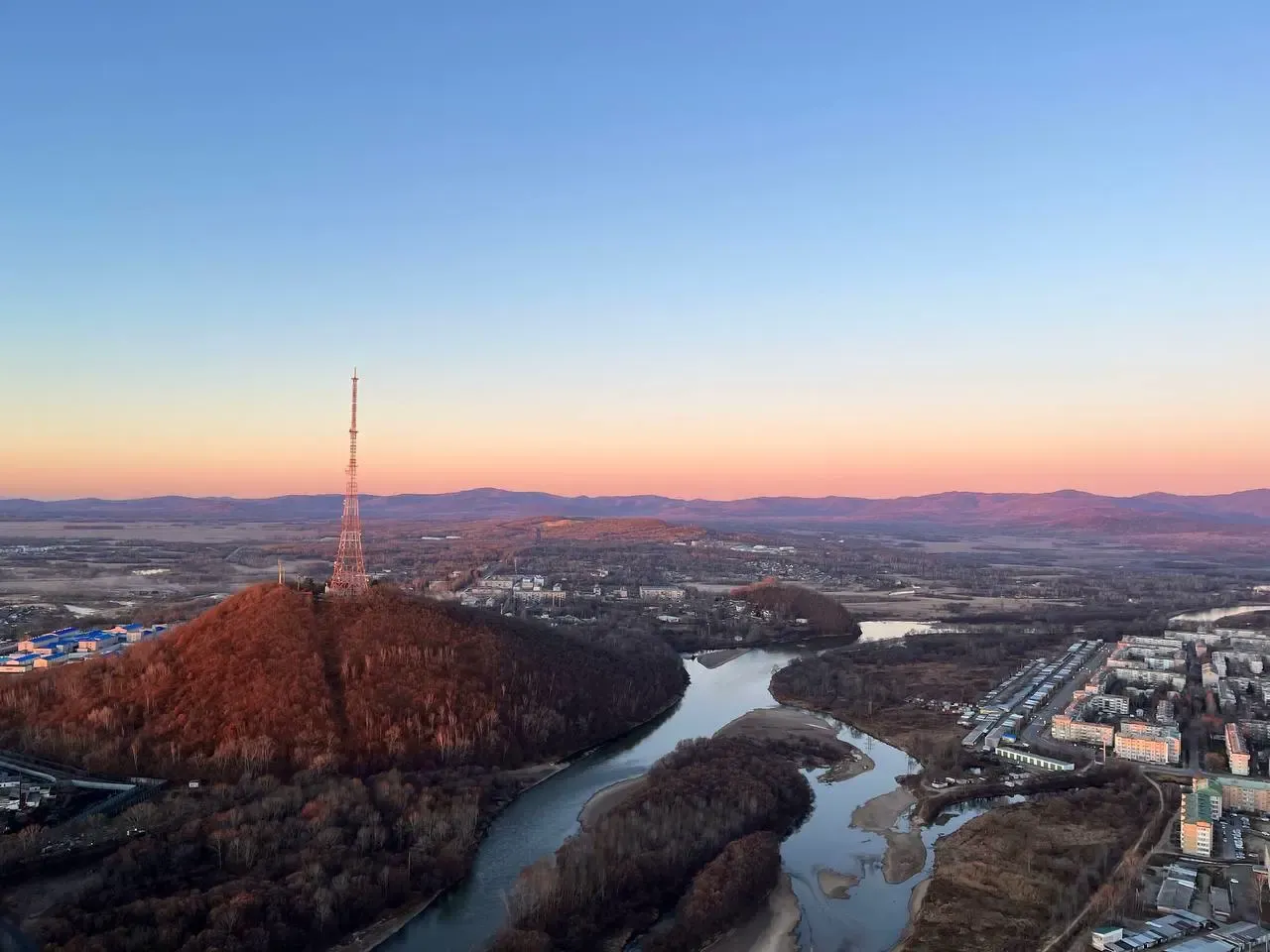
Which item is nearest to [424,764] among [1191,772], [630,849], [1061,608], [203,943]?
[630,849]

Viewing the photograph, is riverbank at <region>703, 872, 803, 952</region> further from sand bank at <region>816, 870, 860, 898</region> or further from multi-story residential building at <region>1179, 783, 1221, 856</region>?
multi-story residential building at <region>1179, 783, 1221, 856</region>

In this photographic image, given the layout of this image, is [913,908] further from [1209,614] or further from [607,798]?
[1209,614]

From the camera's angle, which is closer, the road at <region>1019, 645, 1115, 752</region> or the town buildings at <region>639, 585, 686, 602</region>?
the road at <region>1019, 645, 1115, 752</region>

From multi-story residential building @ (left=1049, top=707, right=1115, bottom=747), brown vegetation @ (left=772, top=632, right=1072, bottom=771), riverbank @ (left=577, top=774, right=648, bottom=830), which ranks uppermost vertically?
multi-story residential building @ (left=1049, top=707, right=1115, bottom=747)

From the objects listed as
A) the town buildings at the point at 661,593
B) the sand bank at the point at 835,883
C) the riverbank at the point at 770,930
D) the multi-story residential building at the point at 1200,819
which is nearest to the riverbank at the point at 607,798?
the riverbank at the point at 770,930

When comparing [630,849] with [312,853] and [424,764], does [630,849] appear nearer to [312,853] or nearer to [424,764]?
[312,853]

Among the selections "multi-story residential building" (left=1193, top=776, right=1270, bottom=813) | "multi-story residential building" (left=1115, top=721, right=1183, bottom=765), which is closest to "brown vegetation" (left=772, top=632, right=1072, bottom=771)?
"multi-story residential building" (left=1115, top=721, right=1183, bottom=765)
